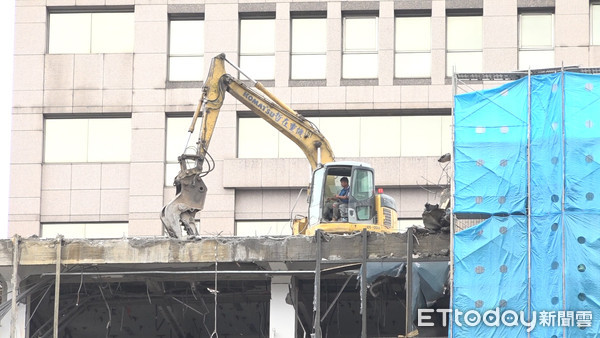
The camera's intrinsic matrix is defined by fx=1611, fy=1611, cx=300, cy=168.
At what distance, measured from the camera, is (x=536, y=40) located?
6134 cm

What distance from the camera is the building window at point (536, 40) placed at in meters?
61.1

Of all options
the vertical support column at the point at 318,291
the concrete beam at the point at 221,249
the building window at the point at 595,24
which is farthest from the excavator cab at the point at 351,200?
the building window at the point at 595,24

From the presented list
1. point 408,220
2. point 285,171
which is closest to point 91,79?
point 285,171

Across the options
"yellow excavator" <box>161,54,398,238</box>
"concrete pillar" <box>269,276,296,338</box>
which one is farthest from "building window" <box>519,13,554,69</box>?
"concrete pillar" <box>269,276,296,338</box>

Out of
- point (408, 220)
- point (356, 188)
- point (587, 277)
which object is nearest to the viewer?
point (587, 277)

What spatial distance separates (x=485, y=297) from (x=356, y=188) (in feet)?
22.6

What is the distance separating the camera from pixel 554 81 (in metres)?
41.5

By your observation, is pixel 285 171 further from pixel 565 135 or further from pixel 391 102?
pixel 565 135

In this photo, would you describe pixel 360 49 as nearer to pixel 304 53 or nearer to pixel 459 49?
pixel 304 53

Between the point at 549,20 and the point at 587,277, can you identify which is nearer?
the point at 587,277

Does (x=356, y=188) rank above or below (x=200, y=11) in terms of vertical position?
below

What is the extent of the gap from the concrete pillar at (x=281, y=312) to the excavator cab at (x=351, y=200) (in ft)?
5.89

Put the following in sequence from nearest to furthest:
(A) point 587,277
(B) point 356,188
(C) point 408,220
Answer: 1. (A) point 587,277
2. (B) point 356,188
3. (C) point 408,220

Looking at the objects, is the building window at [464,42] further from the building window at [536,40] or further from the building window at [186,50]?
the building window at [186,50]
